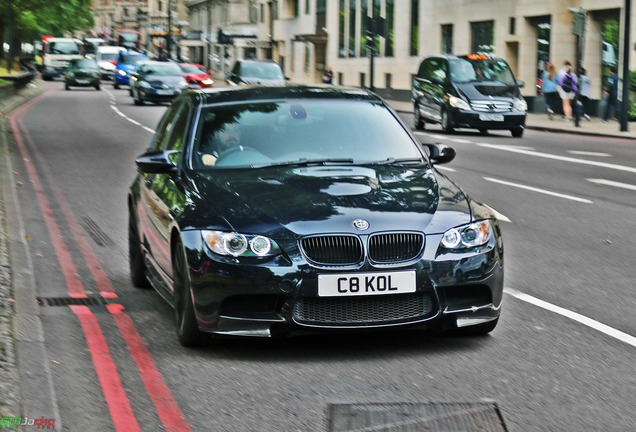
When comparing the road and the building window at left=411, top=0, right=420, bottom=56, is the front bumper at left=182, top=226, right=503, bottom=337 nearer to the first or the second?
the road

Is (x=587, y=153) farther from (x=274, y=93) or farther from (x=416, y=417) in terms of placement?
(x=416, y=417)

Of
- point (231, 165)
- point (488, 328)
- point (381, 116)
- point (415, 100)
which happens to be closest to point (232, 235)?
point (231, 165)

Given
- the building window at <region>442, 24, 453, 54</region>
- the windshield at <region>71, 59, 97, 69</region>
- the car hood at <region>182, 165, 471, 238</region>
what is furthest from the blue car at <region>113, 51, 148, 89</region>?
the car hood at <region>182, 165, 471, 238</region>

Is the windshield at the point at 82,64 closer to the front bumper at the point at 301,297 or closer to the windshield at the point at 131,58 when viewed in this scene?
the windshield at the point at 131,58

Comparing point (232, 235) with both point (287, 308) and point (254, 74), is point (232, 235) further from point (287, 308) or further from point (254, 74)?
point (254, 74)

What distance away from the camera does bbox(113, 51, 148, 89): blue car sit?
2351 inches

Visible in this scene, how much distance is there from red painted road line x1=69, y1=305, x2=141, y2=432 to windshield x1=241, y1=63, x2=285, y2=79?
2893 centimetres

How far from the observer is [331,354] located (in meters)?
6.13

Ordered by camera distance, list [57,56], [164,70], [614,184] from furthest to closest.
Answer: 1. [57,56]
2. [164,70]
3. [614,184]

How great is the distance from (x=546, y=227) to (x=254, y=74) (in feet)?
82.6

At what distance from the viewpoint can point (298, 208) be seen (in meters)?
5.99

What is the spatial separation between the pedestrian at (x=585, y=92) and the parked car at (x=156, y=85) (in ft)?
43.3

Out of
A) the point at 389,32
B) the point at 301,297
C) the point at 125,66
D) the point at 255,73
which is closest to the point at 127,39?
the point at 125,66

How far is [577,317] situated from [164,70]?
35.0 meters
